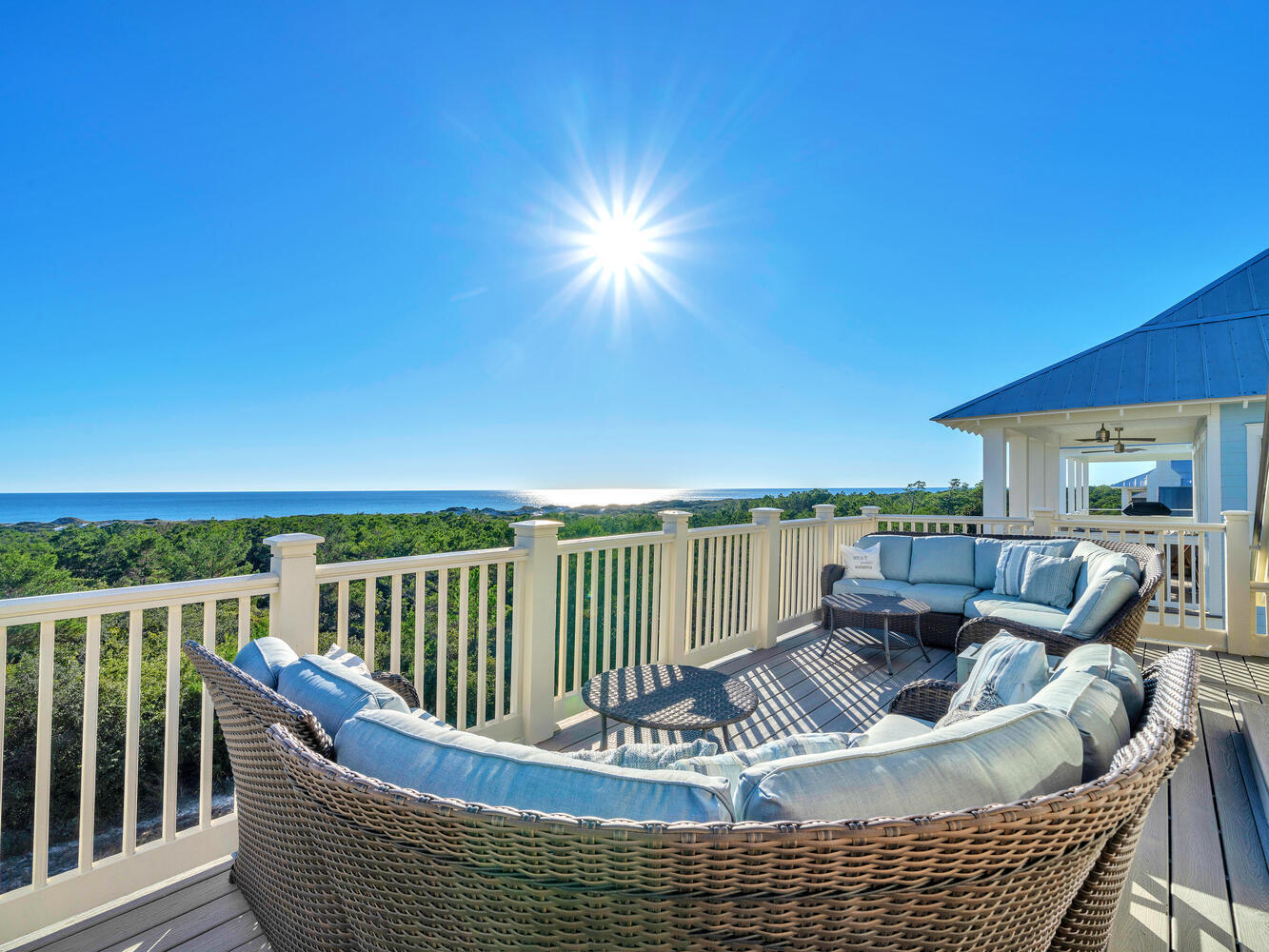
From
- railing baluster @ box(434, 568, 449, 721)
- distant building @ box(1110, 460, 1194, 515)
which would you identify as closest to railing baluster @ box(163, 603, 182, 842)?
railing baluster @ box(434, 568, 449, 721)

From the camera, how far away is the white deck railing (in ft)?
5.60

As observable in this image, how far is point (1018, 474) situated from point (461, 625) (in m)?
8.42

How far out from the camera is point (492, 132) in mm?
6543

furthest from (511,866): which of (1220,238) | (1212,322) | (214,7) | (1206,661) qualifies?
(1220,238)

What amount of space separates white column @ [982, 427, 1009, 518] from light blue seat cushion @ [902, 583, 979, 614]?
3.69 metres

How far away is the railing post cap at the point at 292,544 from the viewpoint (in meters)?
2.02

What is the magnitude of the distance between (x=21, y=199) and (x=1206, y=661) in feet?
51.0

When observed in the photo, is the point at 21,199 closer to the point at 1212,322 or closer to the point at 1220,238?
the point at 1212,322

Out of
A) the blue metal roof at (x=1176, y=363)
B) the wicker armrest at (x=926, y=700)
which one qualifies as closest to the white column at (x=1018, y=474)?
the blue metal roof at (x=1176, y=363)

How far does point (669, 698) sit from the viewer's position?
7.50 feet

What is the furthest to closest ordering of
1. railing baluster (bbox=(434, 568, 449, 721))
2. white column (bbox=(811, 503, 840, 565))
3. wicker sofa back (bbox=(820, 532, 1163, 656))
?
white column (bbox=(811, 503, 840, 565)) < wicker sofa back (bbox=(820, 532, 1163, 656)) < railing baluster (bbox=(434, 568, 449, 721))

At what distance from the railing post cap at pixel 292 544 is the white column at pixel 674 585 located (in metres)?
2.16

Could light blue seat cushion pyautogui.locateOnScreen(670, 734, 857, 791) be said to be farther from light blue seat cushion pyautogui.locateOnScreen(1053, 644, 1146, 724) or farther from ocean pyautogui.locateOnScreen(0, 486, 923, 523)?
ocean pyautogui.locateOnScreen(0, 486, 923, 523)

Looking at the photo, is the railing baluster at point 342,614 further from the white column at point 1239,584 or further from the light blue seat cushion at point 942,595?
the white column at point 1239,584
